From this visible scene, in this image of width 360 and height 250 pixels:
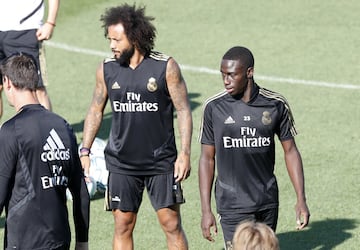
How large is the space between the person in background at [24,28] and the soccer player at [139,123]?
352 cm

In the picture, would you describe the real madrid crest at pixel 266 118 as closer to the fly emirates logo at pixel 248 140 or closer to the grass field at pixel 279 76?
the fly emirates logo at pixel 248 140

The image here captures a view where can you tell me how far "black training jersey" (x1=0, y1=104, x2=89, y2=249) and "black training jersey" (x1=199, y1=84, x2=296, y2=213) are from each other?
1.69 m

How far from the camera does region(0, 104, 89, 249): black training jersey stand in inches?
308

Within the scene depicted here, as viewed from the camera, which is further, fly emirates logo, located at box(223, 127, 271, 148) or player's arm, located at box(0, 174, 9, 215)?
fly emirates logo, located at box(223, 127, 271, 148)

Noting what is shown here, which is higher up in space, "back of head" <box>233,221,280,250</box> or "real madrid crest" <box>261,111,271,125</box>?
"real madrid crest" <box>261,111,271,125</box>

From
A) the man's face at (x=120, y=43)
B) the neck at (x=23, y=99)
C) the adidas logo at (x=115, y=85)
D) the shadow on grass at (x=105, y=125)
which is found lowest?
the shadow on grass at (x=105, y=125)

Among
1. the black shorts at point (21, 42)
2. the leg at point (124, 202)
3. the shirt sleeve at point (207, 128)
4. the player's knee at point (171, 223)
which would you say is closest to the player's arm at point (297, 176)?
the shirt sleeve at point (207, 128)

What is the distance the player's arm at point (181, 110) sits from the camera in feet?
32.6

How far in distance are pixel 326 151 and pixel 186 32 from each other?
6.22m

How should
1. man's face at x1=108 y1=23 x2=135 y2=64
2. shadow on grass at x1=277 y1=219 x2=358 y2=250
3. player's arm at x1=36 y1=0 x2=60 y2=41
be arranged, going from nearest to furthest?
man's face at x1=108 y1=23 x2=135 y2=64, shadow on grass at x1=277 y1=219 x2=358 y2=250, player's arm at x1=36 y1=0 x2=60 y2=41

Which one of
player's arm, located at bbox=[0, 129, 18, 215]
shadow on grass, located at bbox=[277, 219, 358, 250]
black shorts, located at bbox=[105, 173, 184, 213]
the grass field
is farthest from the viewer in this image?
the grass field

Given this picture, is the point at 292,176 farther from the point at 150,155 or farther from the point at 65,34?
the point at 65,34

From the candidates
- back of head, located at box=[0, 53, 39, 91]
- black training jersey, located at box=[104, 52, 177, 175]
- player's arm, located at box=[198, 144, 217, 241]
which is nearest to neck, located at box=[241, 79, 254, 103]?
player's arm, located at box=[198, 144, 217, 241]

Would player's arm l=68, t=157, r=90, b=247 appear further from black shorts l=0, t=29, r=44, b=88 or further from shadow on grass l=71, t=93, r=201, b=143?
shadow on grass l=71, t=93, r=201, b=143
